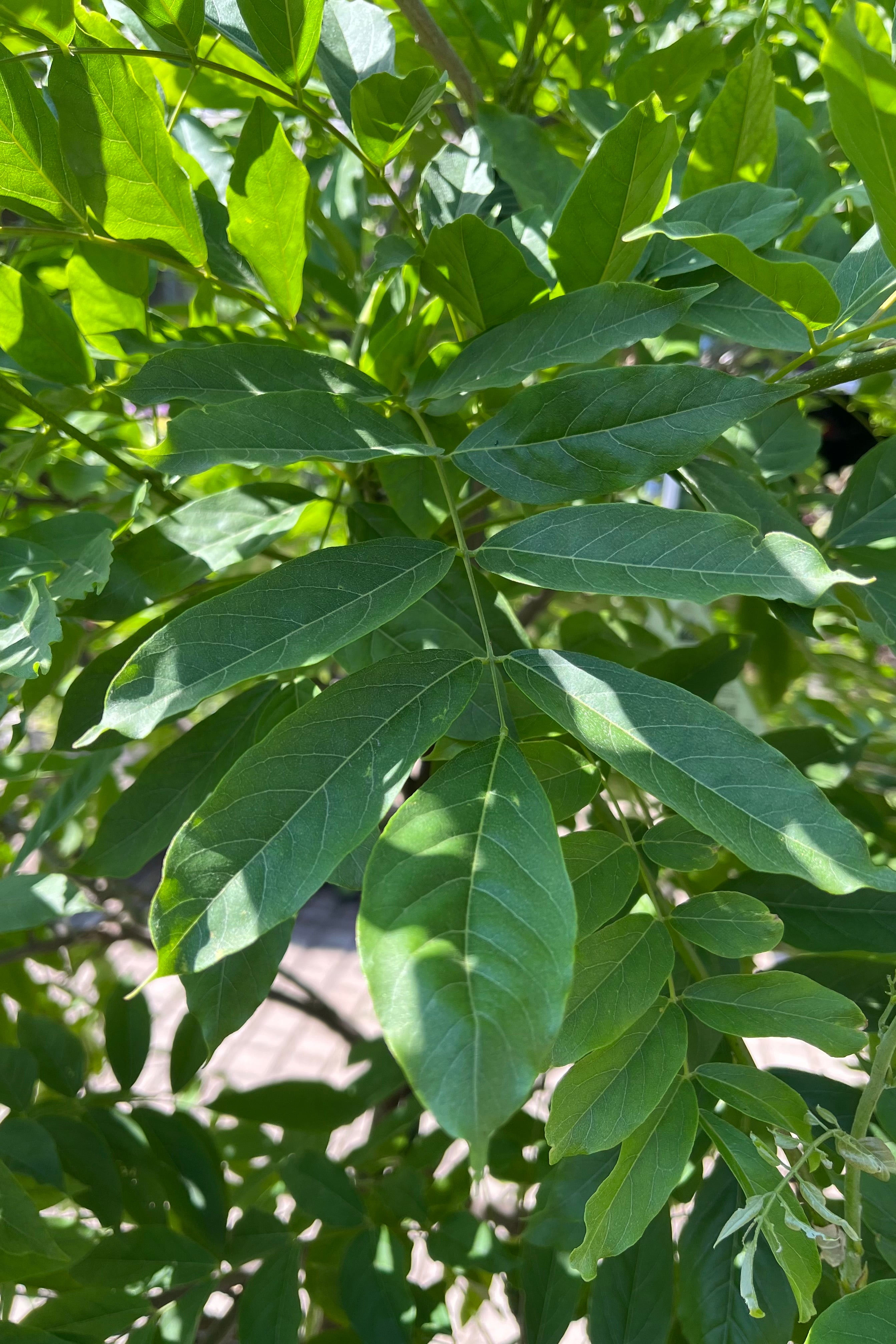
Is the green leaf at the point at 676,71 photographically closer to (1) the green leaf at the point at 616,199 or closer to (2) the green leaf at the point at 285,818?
(1) the green leaf at the point at 616,199

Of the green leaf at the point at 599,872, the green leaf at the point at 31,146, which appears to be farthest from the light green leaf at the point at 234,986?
the green leaf at the point at 31,146

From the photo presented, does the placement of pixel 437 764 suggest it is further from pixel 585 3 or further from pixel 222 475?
pixel 585 3

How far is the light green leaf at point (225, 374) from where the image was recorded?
38 cm

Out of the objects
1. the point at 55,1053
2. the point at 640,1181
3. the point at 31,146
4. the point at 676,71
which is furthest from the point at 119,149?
the point at 55,1053

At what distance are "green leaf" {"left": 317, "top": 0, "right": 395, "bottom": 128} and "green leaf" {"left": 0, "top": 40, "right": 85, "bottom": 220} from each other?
0.43ft

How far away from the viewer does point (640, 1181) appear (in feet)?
1.12

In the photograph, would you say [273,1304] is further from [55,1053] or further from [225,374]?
Answer: [225,374]

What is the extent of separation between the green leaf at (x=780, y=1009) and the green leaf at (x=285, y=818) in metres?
0.16

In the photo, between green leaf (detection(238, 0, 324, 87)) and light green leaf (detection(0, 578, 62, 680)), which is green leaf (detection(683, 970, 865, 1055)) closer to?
light green leaf (detection(0, 578, 62, 680))

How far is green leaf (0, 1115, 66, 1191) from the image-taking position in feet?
1.74

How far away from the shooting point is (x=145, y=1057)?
0.69 m

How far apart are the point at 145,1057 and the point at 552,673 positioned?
0.51 metres

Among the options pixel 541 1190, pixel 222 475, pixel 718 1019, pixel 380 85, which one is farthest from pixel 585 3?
pixel 541 1190

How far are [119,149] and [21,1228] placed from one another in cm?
48
